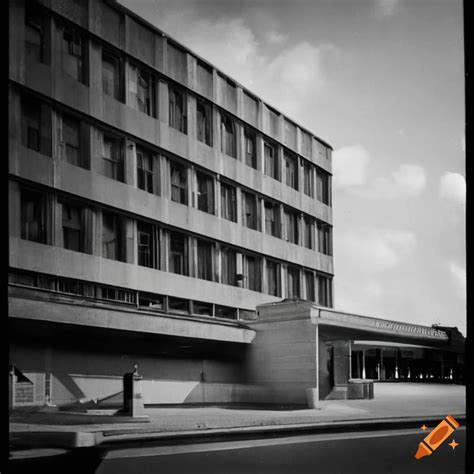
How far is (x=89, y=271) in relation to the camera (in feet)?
14.0

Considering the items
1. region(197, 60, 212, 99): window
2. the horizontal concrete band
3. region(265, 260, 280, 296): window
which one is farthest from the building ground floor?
region(197, 60, 212, 99): window

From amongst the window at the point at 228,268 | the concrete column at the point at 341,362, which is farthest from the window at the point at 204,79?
the concrete column at the point at 341,362

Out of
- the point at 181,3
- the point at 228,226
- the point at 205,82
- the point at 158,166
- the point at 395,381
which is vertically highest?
the point at 181,3

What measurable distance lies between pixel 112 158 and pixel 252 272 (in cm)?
120

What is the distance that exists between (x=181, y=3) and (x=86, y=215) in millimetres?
1529

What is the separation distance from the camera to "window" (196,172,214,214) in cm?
484

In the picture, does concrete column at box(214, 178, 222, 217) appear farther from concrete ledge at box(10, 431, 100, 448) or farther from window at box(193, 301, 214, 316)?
concrete ledge at box(10, 431, 100, 448)

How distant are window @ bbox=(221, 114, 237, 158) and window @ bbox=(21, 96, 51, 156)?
1247mm

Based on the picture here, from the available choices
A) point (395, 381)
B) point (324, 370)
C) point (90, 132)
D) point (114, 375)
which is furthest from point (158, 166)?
point (395, 381)

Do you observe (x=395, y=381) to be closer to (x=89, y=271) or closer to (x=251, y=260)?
(x=251, y=260)

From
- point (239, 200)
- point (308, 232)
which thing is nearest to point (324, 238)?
point (308, 232)

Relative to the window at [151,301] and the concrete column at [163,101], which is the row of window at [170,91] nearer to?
the concrete column at [163,101]

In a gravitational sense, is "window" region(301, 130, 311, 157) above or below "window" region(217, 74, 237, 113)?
below

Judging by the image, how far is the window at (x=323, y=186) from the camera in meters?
5.13
